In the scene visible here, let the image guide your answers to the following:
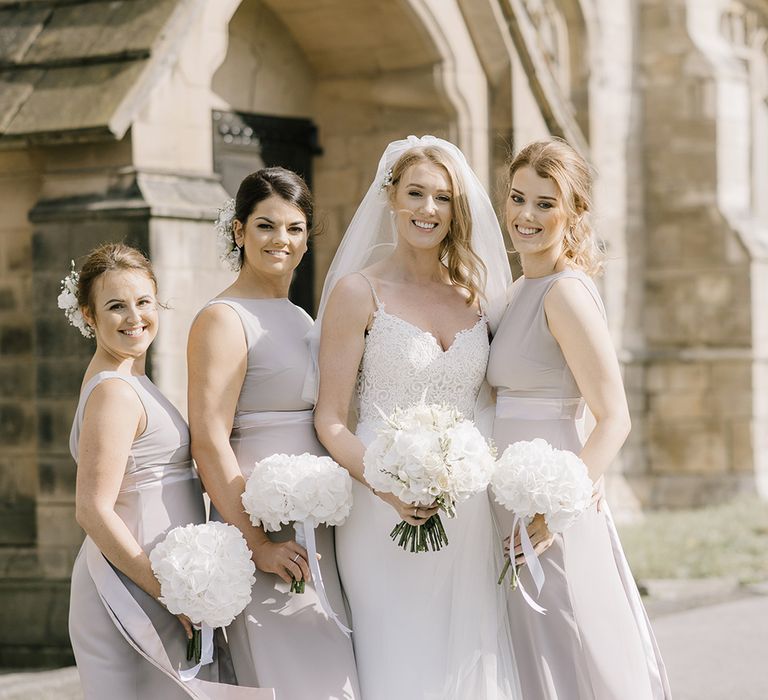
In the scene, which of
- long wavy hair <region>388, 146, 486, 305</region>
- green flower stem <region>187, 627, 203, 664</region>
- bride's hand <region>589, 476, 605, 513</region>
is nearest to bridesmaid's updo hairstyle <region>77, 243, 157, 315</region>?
long wavy hair <region>388, 146, 486, 305</region>

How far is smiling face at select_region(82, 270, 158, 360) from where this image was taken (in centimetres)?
411

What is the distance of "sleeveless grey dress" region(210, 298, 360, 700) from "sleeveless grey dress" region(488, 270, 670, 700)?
1.99 feet

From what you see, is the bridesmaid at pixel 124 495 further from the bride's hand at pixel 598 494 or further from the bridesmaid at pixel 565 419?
the bride's hand at pixel 598 494

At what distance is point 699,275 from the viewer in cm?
1391

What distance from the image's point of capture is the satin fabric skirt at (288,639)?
13.4 feet

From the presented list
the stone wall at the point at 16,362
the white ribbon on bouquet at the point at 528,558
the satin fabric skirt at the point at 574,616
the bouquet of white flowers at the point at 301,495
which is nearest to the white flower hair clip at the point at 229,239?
the bouquet of white flowers at the point at 301,495

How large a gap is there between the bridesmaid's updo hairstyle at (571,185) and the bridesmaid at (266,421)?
0.75 m

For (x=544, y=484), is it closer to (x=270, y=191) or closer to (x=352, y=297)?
(x=352, y=297)

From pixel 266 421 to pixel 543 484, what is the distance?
0.92 metres

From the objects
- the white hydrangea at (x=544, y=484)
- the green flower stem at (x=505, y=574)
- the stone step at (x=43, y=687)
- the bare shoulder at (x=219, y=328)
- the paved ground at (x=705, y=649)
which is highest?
the bare shoulder at (x=219, y=328)

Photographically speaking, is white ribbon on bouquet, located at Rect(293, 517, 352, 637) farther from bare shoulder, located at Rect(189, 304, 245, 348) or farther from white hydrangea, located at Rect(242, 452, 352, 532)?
bare shoulder, located at Rect(189, 304, 245, 348)

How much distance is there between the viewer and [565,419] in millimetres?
4379

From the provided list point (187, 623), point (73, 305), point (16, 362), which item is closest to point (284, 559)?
point (187, 623)

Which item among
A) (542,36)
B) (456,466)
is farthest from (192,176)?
(542,36)
